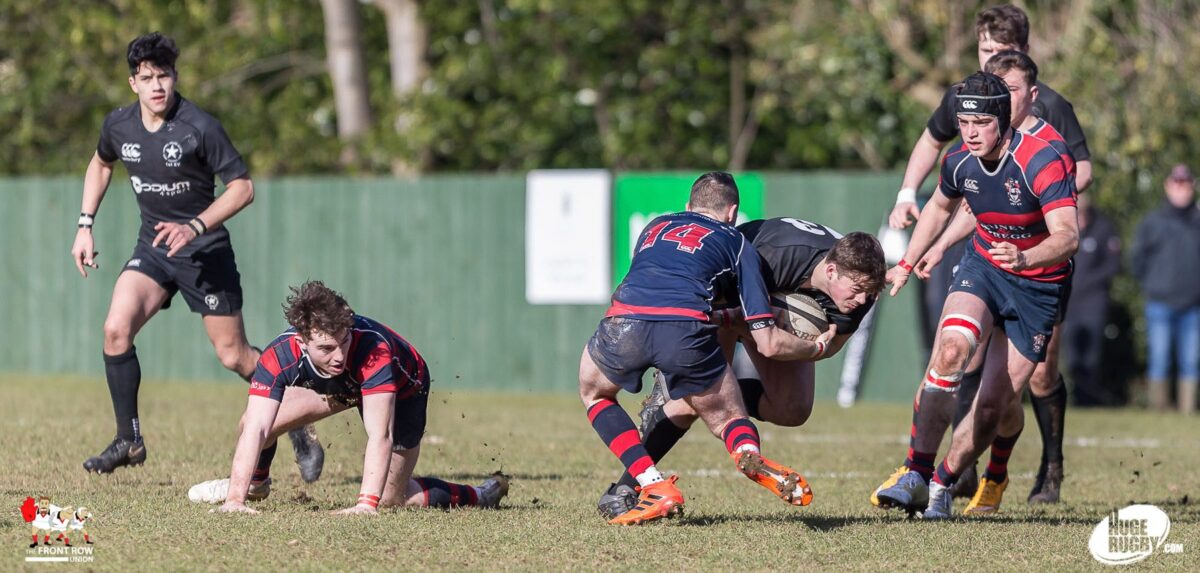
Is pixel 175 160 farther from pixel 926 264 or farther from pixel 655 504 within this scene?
pixel 926 264

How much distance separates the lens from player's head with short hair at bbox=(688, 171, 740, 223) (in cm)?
741

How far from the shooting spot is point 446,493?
7988 mm

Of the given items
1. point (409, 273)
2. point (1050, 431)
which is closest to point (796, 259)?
point (1050, 431)

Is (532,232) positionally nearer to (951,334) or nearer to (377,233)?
(377,233)

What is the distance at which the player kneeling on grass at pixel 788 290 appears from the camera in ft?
23.7

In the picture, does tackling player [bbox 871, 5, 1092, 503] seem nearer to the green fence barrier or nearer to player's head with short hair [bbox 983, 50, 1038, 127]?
player's head with short hair [bbox 983, 50, 1038, 127]

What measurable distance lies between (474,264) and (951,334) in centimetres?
1080

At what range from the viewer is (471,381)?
1823 cm

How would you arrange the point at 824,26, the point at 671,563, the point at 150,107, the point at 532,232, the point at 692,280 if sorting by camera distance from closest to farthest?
the point at 671,563
the point at 692,280
the point at 150,107
the point at 532,232
the point at 824,26

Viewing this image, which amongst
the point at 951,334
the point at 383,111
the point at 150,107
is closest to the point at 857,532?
the point at 951,334

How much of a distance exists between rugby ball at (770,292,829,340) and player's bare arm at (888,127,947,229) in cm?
94

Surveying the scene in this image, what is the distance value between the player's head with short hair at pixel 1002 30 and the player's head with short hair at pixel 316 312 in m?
3.48

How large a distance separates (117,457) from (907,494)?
12.3ft

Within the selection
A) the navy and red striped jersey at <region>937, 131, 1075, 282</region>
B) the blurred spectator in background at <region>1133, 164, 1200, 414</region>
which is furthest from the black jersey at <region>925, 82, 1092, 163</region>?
the blurred spectator in background at <region>1133, 164, 1200, 414</region>
